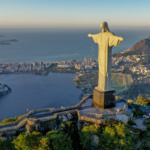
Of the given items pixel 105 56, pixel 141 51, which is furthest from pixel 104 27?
pixel 141 51

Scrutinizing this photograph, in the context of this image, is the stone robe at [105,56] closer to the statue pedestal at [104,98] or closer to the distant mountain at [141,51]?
the statue pedestal at [104,98]

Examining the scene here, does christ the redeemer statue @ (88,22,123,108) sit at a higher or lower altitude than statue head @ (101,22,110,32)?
lower

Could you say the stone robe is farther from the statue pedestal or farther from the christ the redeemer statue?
the statue pedestal

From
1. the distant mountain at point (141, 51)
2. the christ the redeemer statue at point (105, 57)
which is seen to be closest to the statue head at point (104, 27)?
the christ the redeemer statue at point (105, 57)

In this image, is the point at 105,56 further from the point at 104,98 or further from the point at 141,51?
the point at 141,51

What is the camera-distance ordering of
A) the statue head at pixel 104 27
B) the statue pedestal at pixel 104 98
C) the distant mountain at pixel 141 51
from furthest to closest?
the distant mountain at pixel 141 51, the statue pedestal at pixel 104 98, the statue head at pixel 104 27

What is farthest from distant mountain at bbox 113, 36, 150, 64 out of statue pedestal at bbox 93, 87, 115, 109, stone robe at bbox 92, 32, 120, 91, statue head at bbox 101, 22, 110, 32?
statue head at bbox 101, 22, 110, 32

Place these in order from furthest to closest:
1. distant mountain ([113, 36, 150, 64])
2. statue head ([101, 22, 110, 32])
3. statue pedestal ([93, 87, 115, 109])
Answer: distant mountain ([113, 36, 150, 64]), statue pedestal ([93, 87, 115, 109]), statue head ([101, 22, 110, 32])

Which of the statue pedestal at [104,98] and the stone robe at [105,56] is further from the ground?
the stone robe at [105,56]

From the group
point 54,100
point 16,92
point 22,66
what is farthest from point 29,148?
point 22,66
